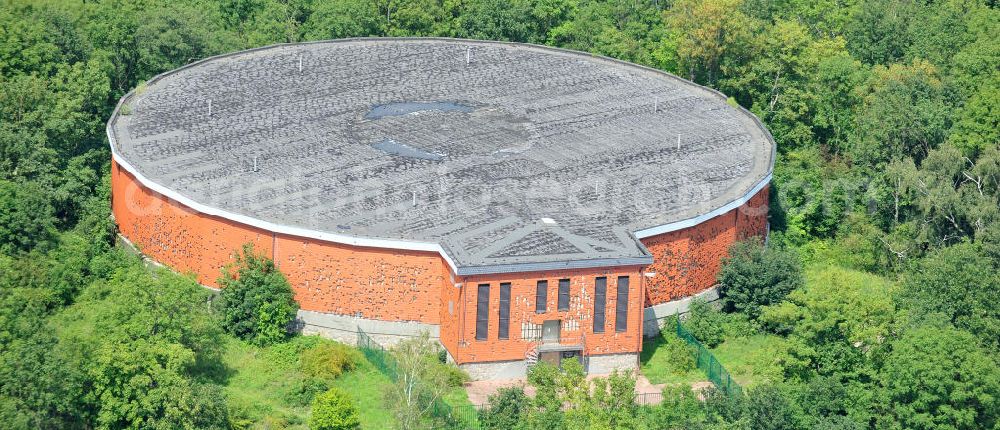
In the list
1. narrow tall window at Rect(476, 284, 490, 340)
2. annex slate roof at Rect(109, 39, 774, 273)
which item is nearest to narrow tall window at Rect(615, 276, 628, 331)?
annex slate roof at Rect(109, 39, 774, 273)

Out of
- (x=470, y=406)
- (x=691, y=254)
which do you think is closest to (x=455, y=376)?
(x=470, y=406)

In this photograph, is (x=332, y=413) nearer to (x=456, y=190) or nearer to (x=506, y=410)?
(x=506, y=410)

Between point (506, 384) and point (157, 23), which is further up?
point (157, 23)

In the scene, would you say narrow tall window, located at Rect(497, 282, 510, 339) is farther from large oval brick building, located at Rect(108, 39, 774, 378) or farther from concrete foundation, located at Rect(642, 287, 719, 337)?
concrete foundation, located at Rect(642, 287, 719, 337)

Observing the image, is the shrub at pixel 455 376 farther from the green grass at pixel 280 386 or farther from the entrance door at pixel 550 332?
the entrance door at pixel 550 332

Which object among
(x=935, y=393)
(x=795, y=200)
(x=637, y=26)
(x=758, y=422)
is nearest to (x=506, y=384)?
(x=758, y=422)

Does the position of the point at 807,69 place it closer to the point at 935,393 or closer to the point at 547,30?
the point at 547,30
